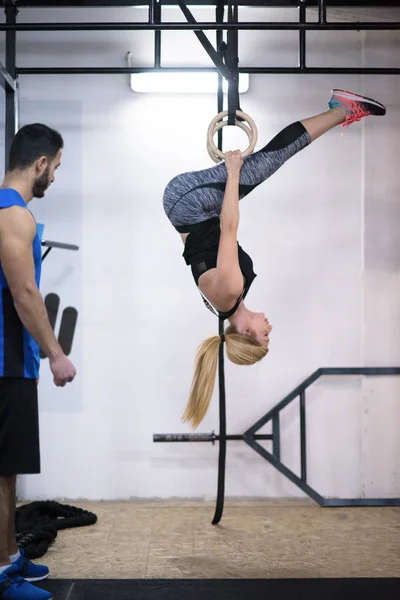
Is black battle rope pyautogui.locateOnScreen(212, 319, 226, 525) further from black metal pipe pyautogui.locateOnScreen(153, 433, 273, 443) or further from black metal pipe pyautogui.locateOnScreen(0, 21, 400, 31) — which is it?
black metal pipe pyautogui.locateOnScreen(0, 21, 400, 31)

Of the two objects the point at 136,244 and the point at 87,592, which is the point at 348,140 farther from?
the point at 87,592

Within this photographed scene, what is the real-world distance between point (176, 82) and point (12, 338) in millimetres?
2153

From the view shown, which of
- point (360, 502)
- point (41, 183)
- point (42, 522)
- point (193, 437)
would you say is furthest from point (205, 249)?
point (360, 502)

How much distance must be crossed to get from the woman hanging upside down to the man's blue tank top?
73 cm

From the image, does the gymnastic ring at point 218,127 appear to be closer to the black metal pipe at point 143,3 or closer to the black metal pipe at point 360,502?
the black metal pipe at point 143,3

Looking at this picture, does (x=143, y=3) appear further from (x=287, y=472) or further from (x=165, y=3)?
(x=287, y=472)

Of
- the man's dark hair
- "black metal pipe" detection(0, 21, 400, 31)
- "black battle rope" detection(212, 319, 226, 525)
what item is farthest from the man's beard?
"black battle rope" detection(212, 319, 226, 525)

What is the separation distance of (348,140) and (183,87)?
1.11 meters

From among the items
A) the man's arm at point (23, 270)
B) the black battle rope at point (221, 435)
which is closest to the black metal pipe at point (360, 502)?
the black battle rope at point (221, 435)

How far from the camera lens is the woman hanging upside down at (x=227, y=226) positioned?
2.88 m

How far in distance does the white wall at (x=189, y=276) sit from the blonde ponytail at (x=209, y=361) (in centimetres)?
113

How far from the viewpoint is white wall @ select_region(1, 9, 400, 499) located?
14.3 ft

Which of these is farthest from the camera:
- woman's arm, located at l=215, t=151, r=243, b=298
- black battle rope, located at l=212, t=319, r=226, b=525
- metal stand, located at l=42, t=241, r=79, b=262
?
metal stand, located at l=42, t=241, r=79, b=262

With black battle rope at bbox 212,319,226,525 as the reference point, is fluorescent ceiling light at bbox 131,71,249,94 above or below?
above
